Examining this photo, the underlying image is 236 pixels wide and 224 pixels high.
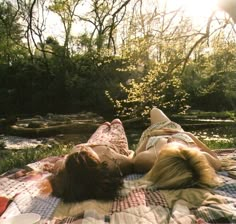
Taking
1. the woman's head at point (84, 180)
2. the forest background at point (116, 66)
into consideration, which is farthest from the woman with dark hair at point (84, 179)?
the forest background at point (116, 66)

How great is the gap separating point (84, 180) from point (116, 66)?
21441 millimetres

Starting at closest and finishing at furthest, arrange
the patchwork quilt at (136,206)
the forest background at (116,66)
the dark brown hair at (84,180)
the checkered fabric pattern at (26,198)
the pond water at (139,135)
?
the patchwork quilt at (136,206), the checkered fabric pattern at (26,198), the dark brown hair at (84,180), the forest background at (116,66), the pond water at (139,135)

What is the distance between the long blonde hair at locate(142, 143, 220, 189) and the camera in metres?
3.08

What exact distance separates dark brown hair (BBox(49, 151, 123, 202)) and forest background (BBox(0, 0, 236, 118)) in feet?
16.3

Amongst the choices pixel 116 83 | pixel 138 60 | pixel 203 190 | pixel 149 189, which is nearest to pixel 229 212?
pixel 203 190

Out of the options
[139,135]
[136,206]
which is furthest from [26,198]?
[139,135]

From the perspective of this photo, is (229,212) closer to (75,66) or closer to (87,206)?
(87,206)

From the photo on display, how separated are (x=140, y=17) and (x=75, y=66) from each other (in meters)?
19.9

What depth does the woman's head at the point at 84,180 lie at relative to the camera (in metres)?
3.01

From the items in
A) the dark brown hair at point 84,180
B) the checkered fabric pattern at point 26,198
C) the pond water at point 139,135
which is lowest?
the pond water at point 139,135

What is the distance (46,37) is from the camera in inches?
1270

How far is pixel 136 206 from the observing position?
277 cm

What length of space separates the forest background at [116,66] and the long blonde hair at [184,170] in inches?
192

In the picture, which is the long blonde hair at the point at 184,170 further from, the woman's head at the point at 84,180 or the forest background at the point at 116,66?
the forest background at the point at 116,66
